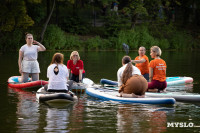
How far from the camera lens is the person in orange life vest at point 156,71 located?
14273mm

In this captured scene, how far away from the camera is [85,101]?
46.4 feet

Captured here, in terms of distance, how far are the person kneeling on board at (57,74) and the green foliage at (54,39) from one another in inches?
1023

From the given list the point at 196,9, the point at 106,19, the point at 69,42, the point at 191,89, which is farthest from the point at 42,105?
the point at 196,9

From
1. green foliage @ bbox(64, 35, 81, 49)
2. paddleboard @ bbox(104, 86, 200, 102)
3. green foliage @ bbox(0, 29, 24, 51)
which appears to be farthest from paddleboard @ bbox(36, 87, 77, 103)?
green foliage @ bbox(64, 35, 81, 49)

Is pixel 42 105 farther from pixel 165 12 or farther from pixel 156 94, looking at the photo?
pixel 165 12

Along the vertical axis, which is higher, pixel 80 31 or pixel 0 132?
pixel 80 31

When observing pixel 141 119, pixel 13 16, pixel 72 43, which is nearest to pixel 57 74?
pixel 141 119

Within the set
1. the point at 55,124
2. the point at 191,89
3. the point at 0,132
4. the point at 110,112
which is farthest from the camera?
the point at 191,89

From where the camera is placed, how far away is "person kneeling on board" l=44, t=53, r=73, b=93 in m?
13.2

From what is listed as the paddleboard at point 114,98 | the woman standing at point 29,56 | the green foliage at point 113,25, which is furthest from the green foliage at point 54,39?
the paddleboard at point 114,98

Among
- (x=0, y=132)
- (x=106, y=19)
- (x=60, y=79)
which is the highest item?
(x=106, y=19)

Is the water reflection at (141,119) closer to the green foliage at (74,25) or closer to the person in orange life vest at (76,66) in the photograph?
the person in orange life vest at (76,66)

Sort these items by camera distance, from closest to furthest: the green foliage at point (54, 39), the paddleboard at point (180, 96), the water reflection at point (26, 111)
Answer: the water reflection at point (26, 111) → the paddleboard at point (180, 96) → the green foliage at point (54, 39)

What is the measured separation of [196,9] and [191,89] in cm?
3321
